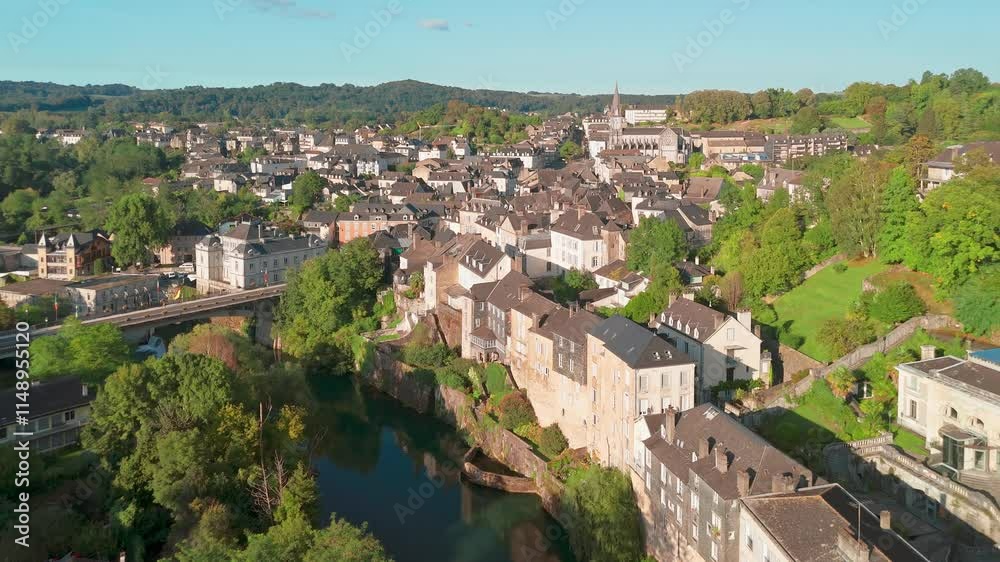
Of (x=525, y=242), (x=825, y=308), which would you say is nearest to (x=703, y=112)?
(x=525, y=242)

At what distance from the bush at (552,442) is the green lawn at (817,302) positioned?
7.45m

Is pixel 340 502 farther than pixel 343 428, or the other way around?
pixel 343 428

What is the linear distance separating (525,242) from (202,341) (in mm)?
15388

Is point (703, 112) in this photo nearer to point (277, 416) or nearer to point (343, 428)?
point (343, 428)

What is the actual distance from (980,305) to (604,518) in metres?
12.1

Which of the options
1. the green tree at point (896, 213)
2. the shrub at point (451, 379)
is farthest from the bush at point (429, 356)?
the green tree at point (896, 213)

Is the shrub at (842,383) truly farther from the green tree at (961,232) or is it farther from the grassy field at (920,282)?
the green tree at (961,232)

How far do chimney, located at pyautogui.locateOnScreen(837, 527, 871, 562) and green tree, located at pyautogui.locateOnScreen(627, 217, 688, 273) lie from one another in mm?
19055

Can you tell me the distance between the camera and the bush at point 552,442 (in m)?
27.3

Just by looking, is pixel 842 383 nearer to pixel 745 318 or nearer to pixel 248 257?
pixel 745 318

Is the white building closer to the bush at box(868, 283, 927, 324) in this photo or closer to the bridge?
the bridge

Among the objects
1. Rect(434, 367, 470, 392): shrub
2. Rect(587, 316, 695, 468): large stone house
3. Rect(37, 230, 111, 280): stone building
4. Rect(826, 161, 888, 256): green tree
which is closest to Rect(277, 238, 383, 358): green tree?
Rect(434, 367, 470, 392): shrub

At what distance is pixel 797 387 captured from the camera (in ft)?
Result: 80.4

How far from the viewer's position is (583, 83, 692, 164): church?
66500 millimetres
